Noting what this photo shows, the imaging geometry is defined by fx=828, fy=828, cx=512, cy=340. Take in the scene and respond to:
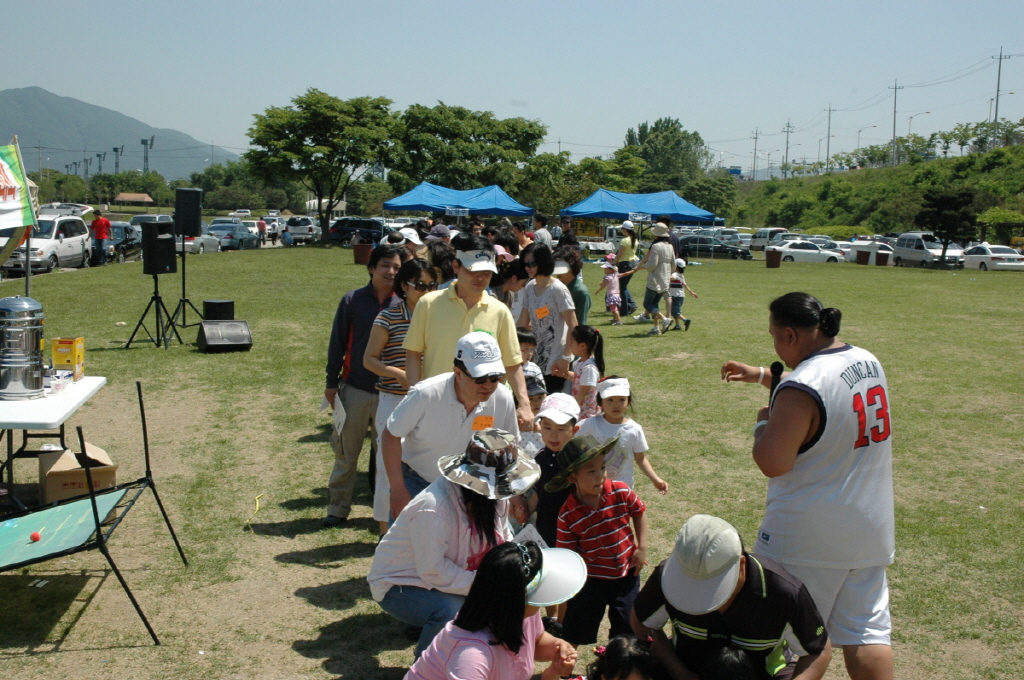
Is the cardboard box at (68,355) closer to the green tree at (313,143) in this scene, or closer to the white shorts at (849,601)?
the white shorts at (849,601)

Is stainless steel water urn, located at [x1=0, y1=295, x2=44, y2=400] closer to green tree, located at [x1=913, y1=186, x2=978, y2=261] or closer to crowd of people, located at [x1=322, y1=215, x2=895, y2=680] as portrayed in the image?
crowd of people, located at [x1=322, y1=215, x2=895, y2=680]

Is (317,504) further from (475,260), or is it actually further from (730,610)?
(730,610)

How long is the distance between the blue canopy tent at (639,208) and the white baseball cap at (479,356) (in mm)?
25052

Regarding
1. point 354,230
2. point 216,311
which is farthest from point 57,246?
point 354,230

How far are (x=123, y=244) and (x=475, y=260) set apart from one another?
27.9 meters

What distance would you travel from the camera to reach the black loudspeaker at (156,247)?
37.9 ft

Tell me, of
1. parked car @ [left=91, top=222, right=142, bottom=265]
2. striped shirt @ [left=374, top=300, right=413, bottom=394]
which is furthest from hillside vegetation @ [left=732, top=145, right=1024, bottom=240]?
striped shirt @ [left=374, top=300, right=413, bottom=394]

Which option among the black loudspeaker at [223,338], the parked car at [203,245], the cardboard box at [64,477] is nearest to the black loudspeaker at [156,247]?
the black loudspeaker at [223,338]

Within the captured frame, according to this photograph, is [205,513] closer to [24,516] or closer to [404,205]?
[24,516]

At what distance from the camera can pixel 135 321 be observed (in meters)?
14.4

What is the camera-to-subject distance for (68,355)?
213 inches

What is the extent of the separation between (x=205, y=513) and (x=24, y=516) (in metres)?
1.36

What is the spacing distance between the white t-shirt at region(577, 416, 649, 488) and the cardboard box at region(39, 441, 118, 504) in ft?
11.1

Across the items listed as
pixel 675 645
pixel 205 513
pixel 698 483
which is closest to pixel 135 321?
pixel 205 513
